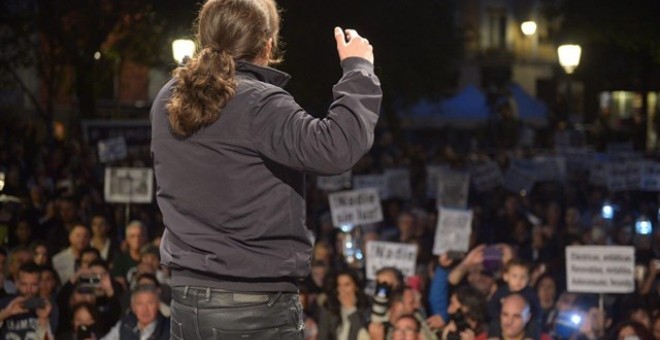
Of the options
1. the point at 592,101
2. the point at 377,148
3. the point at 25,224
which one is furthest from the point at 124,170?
the point at 592,101

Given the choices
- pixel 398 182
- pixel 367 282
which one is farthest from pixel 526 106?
pixel 367 282

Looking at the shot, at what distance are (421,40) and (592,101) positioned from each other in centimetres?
2310

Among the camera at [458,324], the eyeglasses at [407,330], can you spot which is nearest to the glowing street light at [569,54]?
the camera at [458,324]

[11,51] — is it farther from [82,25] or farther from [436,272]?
[436,272]

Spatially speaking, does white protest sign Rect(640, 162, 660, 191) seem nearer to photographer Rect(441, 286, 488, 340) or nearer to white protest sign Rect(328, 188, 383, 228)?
white protest sign Rect(328, 188, 383, 228)

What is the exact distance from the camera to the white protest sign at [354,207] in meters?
14.3

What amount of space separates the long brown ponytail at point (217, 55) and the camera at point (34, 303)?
5625 millimetres

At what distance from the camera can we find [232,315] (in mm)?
3268

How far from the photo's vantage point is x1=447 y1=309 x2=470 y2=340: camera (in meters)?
8.27

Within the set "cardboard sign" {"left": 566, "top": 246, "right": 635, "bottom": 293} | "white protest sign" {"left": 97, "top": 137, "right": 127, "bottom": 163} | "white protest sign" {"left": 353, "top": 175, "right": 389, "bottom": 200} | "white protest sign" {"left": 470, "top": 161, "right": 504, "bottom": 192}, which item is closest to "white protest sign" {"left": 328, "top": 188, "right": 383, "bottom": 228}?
"white protest sign" {"left": 353, "top": 175, "right": 389, "bottom": 200}

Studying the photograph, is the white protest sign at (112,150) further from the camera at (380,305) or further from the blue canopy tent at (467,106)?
the blue canopy tent at (467,106)

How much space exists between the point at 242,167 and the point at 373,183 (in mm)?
15053

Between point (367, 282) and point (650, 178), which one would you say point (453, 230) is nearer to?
point (367, 282)

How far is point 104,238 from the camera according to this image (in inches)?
495
